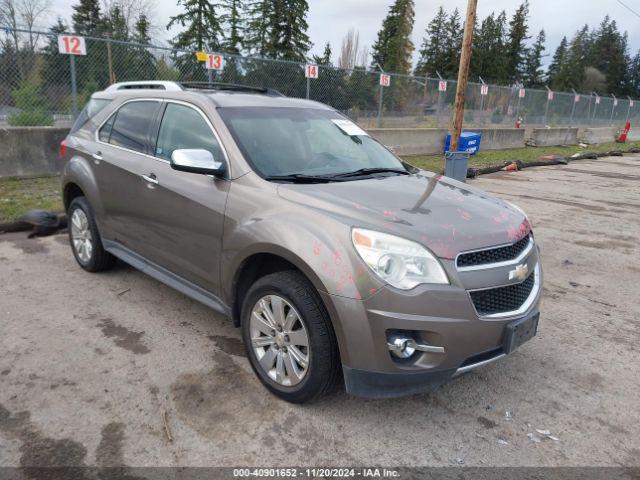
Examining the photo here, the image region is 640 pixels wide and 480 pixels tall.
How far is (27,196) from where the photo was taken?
7.44m

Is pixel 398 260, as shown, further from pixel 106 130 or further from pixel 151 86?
pixel 106 130

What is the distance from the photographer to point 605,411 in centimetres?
301

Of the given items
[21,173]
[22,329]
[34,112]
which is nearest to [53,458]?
[22,329]

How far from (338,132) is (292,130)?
462mm

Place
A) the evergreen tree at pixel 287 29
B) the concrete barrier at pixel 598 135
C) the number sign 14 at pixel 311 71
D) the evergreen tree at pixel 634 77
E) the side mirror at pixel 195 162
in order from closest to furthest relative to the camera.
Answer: the side mirror at pixel 195 162
the number sign 14 at pixel 311 71
the concrete barrier at pixel 598 135
the evergreen tree at pixel 287 29
the evergreen tree at pixel 634 77

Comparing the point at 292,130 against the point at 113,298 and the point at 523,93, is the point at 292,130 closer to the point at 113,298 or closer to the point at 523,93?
the point at 113,298

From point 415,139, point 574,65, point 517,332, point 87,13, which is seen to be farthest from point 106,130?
point 574,65

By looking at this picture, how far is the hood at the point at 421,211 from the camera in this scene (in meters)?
2.62

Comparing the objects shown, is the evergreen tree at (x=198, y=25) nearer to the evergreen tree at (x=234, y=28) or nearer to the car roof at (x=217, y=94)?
the evergreen tree at (x=234, y=28)

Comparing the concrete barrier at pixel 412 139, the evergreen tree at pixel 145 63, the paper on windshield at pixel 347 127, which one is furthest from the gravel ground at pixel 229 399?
the concrete barrier at pixel 412 139

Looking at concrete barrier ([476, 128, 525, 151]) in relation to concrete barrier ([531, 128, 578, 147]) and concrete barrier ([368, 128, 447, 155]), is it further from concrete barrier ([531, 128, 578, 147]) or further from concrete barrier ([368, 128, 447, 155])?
concrete barrier ([368, 128, 447, 155])

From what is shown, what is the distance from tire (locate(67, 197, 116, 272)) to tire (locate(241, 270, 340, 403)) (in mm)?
2240

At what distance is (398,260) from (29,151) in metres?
8.60

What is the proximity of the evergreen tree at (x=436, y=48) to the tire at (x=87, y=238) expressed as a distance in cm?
8202
